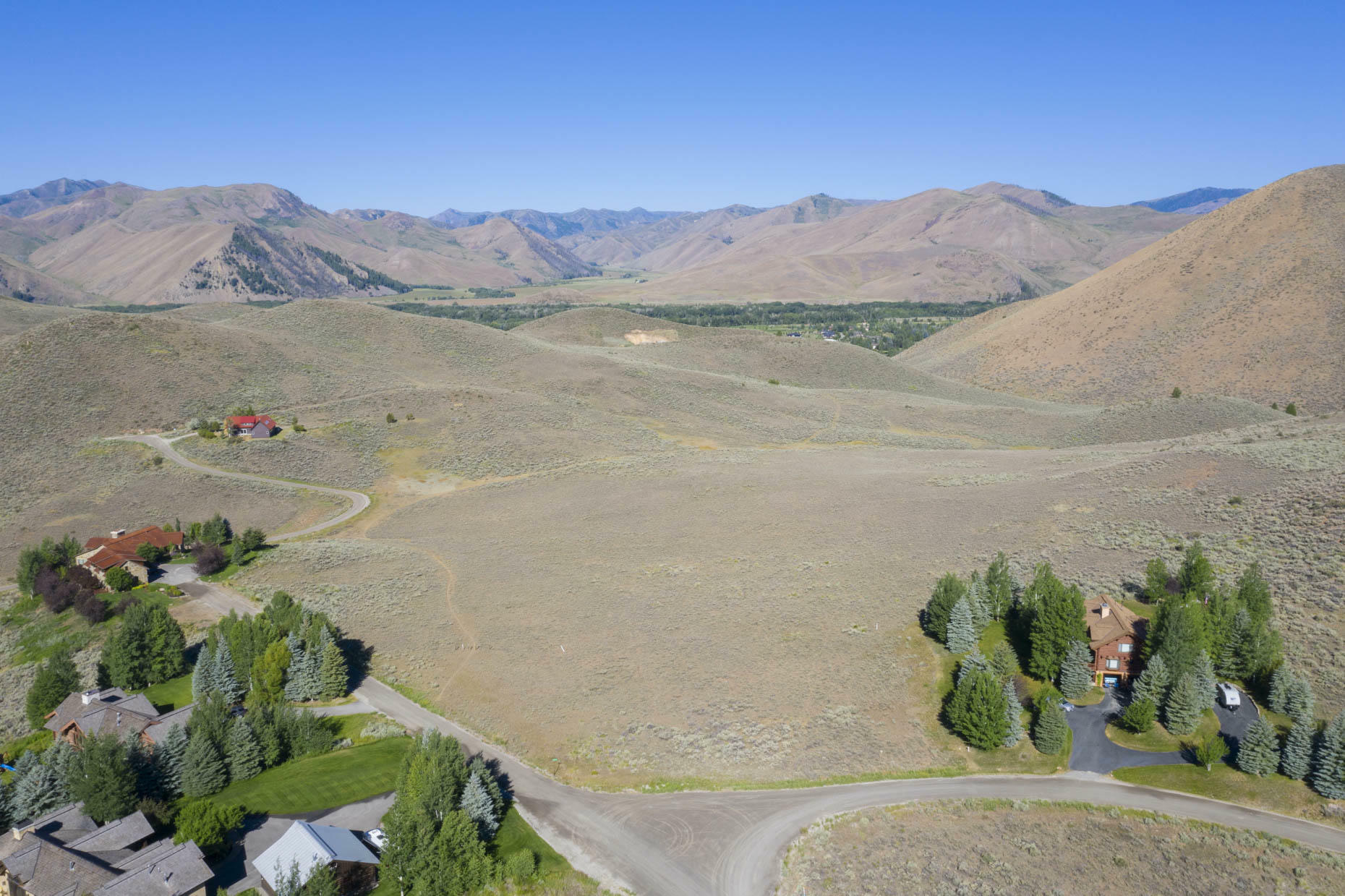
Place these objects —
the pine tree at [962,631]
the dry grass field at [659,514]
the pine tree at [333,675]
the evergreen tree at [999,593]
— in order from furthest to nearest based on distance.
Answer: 1. the evergreen tree at [999,593]
2. the pine tree at [962,631]
3. the pine tree at [333,675]
4. the dry grass field at [659,514]

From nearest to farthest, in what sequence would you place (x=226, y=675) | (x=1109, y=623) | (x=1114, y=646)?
(x=1114, y=646) → (x=1109, y=623) → (x=226, y=675)

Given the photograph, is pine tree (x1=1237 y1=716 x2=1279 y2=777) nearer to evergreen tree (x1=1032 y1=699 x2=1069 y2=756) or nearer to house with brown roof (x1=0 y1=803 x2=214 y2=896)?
evergreen tree (x1=1032 y1=699 x2=1069 y2=756)

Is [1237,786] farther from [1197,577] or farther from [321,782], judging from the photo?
[321,782]

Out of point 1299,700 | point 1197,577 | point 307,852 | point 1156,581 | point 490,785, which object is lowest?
point 490,785

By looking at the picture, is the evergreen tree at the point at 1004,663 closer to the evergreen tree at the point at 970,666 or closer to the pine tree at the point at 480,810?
the evergreen tree at the point at 970,666

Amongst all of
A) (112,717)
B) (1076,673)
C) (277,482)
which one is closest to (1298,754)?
(1076,673)

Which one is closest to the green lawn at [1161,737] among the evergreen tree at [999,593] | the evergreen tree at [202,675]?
the evergreen tree at [999,593]
